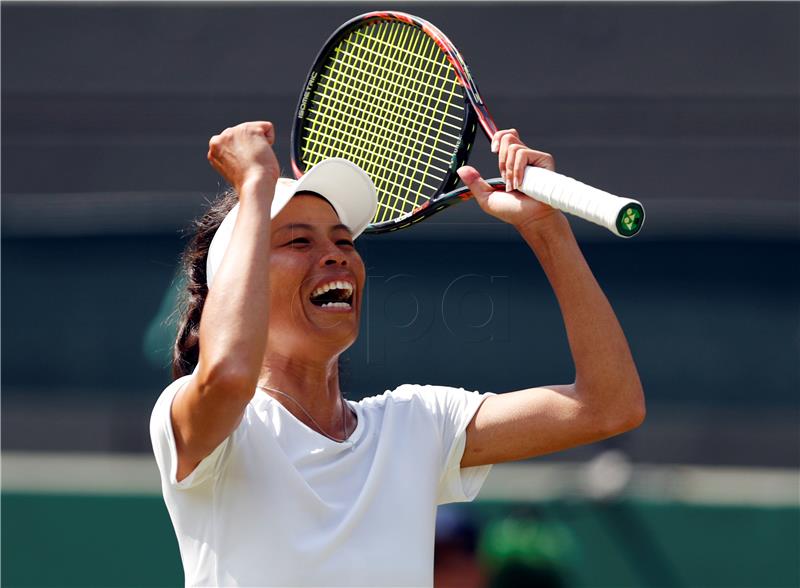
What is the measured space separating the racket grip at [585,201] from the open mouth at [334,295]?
1.06 ft

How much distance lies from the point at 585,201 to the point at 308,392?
0.51 m

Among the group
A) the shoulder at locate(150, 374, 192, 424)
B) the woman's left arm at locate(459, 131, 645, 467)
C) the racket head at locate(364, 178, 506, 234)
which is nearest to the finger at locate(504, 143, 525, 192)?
the woman's left arm at locate(459, 131, 645, 467)

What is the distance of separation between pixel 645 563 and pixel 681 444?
132 cm

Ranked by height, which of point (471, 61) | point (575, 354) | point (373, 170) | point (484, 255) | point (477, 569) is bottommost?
point (477, 569)

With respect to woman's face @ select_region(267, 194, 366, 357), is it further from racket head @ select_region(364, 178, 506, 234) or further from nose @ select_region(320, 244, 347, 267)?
racket head @ select_region(364, 178, 506, 234)

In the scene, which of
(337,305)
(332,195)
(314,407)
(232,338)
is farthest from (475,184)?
(232,338)

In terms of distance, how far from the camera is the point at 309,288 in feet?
6.63

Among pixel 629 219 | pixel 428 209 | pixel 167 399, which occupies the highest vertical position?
pixel 428 209

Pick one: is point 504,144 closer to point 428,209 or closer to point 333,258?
point 428,209

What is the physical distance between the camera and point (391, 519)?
6.35 ft

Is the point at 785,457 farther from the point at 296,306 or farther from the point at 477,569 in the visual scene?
the point at 296,306

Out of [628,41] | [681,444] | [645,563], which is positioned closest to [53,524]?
[645,563]

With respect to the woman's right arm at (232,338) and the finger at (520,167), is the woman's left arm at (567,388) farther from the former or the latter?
the woman's right arm at (232,338)

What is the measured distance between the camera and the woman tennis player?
1.84 metres
